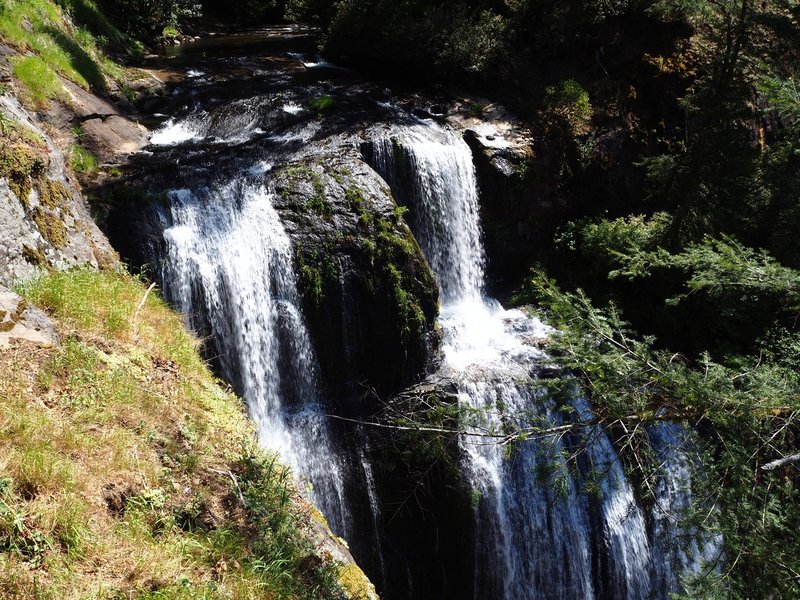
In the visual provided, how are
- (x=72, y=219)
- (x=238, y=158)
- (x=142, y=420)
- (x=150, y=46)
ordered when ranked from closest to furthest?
(x=142, y=420) → (x=72, y=219) → (x=238, y=158) → (x=150, y=46)

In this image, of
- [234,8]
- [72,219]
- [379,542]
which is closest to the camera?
[72,219]

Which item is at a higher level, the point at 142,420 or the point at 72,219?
the point at 72,219

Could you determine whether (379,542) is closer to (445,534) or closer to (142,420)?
(445,534)

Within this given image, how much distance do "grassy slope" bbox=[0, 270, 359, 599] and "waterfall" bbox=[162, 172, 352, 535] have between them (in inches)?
113

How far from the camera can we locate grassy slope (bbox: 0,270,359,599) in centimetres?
330

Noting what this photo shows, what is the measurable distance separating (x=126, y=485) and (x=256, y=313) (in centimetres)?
506

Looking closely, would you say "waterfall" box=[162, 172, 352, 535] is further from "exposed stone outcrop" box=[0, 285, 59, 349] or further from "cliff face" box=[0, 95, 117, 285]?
"exposed stone outcrop" box=[0, 285, 59, 349]

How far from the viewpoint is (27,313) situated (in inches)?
188

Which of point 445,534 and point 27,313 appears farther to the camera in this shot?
point 445,534

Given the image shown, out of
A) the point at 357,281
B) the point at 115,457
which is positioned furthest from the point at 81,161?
the point at 115,457

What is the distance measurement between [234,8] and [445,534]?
72.4 feet

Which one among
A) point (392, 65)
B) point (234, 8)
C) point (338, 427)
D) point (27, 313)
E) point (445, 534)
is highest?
point (234, 8)

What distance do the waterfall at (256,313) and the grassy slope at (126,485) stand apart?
2.87 m

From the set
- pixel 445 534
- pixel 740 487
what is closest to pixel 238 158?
pixel 445 534
